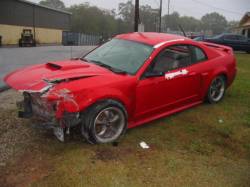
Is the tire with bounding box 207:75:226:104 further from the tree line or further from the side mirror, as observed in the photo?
the tree line

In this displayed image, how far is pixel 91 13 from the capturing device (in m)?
83.7

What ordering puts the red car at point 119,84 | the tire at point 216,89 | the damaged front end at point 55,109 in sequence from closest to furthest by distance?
the damaged front end at point 55,109, the red car at point 119,84, the tire at point 216,89

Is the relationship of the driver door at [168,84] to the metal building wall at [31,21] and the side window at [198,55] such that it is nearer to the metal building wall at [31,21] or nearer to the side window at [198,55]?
the side window at [198,55]

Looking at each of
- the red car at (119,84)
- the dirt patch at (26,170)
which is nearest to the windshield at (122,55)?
the red car at (119,84)

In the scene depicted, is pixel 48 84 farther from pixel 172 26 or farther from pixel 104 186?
pixel 172 26

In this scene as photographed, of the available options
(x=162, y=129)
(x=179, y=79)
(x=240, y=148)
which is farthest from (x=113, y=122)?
(x=240, y=148)

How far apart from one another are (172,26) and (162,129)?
9365cm

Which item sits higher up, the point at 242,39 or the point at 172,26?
the point at 172,26

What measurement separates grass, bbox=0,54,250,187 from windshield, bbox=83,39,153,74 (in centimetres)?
107

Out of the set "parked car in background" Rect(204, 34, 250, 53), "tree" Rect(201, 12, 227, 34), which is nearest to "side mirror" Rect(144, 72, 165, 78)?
"parked car in background" Rect(204, 34, 250, 53)

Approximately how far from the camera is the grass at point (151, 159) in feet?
10.8

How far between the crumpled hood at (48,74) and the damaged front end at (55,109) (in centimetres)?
11

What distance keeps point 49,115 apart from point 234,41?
2133 cm

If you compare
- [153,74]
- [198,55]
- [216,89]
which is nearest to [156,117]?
[153,74]
